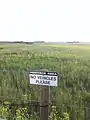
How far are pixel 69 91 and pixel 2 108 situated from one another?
2.25 m

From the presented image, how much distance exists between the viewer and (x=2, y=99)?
27.7 feet

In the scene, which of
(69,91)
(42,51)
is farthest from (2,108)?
(42,51)

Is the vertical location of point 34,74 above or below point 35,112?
above

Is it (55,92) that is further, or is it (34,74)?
(55,92)

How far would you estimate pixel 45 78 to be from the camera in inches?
252

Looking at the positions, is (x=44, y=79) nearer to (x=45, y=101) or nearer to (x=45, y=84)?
(x=45, y=84)

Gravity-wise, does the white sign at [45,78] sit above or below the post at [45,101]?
above

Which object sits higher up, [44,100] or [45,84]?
[45,84]

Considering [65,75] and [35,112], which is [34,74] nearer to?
[35,112]

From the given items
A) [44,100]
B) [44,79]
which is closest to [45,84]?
[44,79]

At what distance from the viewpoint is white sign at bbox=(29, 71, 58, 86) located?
249 inches

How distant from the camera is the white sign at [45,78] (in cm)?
633

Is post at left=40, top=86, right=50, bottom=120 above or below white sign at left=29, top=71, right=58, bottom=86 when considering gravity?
below

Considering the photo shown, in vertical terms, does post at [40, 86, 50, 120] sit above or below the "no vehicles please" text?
below
